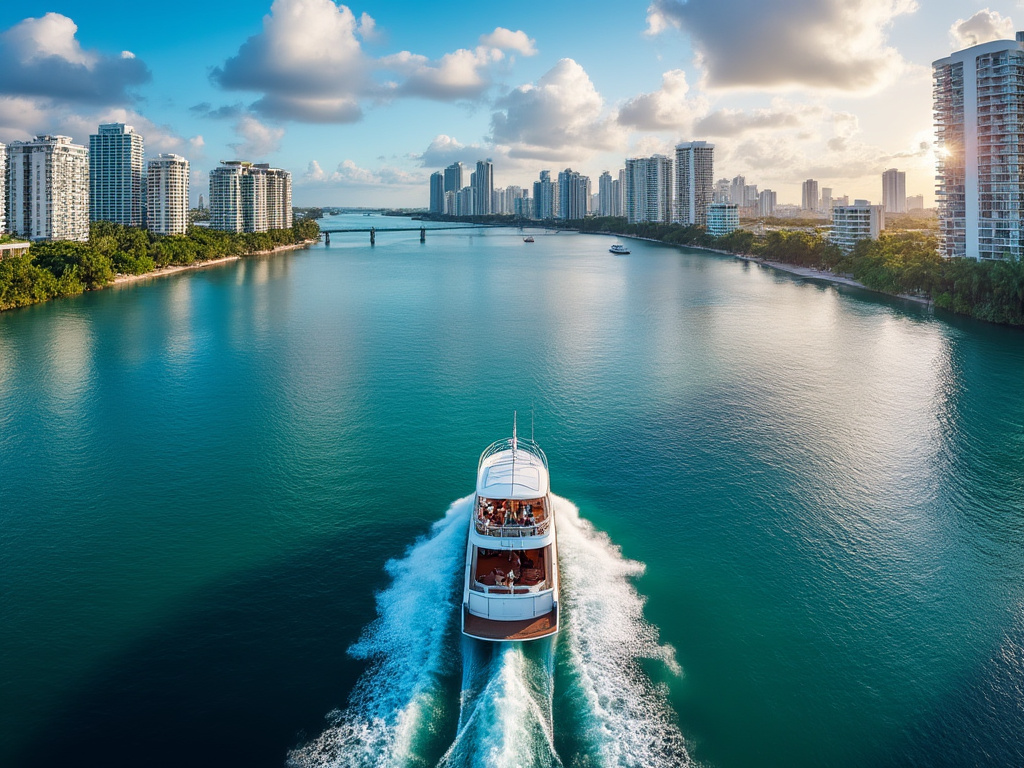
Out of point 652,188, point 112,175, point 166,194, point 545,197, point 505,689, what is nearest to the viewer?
point 505,689

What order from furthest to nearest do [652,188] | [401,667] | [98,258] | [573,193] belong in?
1. [573,193]
2. [652,188]
3. [98,258]
4. [401,667]

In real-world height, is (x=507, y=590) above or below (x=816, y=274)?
below

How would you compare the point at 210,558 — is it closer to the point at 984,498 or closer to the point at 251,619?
the point at 251,619

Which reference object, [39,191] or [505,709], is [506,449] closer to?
[505,709]

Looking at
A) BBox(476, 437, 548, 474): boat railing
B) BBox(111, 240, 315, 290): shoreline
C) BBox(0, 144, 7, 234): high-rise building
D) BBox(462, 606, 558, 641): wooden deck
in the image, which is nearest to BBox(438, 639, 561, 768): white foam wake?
BBox(462, 606, 558, 641): wooden deck

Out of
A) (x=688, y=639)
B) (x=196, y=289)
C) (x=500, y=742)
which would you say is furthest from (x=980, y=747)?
(x=196, y=289)

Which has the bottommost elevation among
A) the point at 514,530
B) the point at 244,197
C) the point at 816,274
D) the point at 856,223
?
the point at 514,530

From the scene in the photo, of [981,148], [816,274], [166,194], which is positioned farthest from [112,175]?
[981,148]
